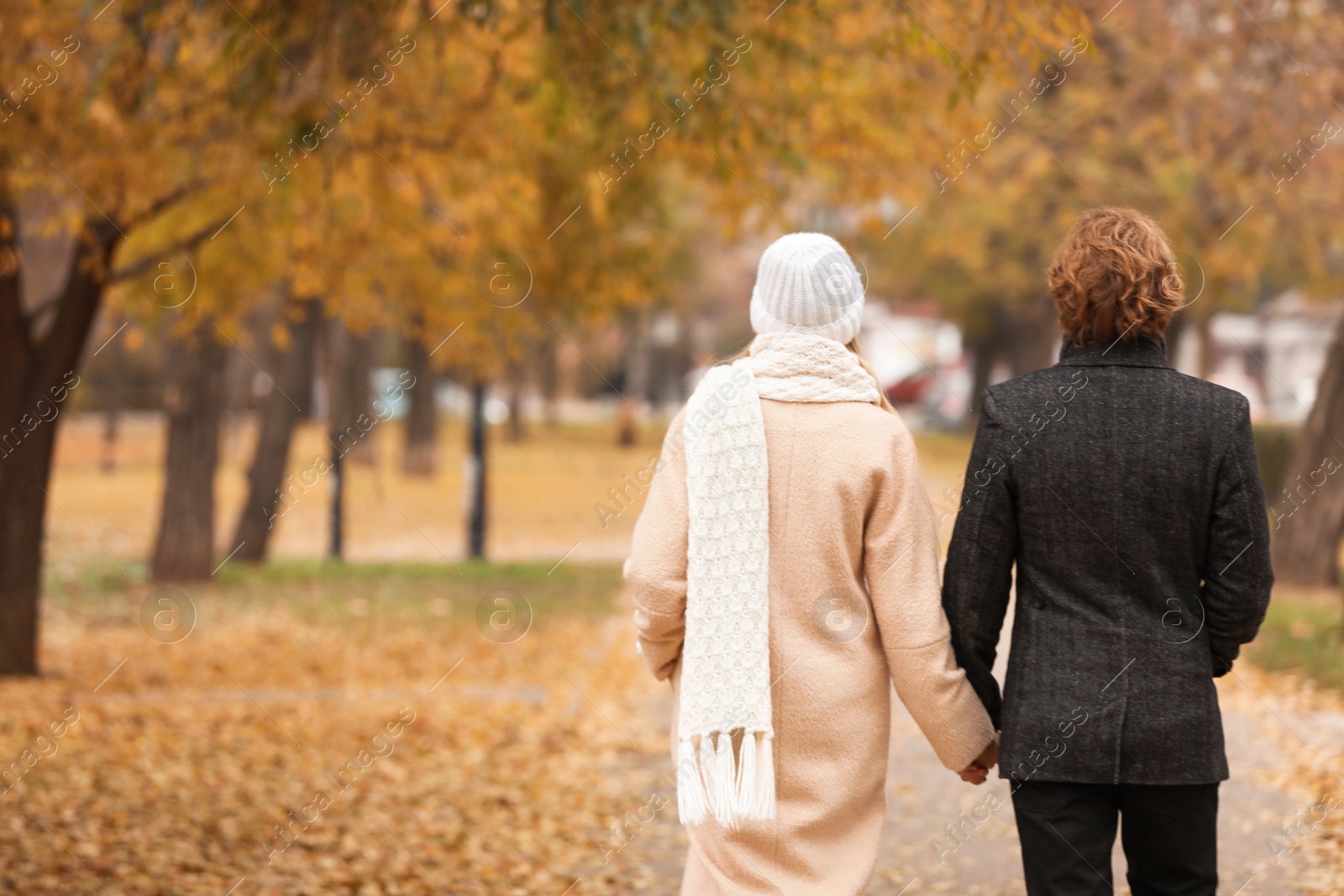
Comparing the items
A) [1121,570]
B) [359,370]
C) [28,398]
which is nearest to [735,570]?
[1121,570]

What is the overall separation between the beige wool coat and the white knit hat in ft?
0.58

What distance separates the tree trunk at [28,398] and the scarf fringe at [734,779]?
5.54 meters

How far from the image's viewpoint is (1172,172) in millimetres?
16312

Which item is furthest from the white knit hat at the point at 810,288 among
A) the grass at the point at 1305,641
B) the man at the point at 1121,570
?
the grass at the point at 1305,641

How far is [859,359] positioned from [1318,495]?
30.3ft

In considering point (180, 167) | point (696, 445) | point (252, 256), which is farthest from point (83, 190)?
point (696, 445)

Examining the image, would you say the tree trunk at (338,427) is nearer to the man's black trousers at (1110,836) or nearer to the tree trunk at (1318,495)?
the tree trunk at (1318,495)

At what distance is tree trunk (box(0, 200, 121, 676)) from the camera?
7383mm

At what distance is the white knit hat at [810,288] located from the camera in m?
2.86

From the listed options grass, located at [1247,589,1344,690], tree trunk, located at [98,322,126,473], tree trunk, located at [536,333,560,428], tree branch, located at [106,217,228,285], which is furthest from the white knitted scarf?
tree trunk, located at [536,333,560,428]

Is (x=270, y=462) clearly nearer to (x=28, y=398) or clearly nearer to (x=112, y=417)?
(x=28, y=398)

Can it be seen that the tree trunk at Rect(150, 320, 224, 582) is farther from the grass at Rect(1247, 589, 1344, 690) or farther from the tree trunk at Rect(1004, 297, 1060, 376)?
the tree trunk at Rect(1004, 297, 1060, 376)

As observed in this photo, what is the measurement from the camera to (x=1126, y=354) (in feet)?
8.92

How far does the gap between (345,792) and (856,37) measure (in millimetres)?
4616
